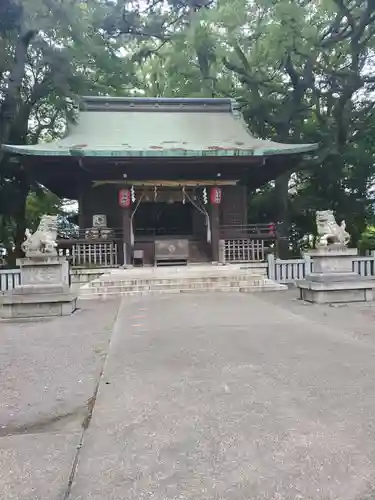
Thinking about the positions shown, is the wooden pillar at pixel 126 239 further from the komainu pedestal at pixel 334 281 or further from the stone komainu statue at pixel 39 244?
the komainu pedestal at pixel 334 281

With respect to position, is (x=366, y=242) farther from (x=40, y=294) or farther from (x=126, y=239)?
(x=40, y=294)

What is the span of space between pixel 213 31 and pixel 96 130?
6.31m

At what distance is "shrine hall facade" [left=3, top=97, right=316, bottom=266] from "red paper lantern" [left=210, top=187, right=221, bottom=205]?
34mm

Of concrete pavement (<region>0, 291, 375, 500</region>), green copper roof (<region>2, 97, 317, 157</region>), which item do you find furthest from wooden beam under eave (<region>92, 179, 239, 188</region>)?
concrete pavement (<region>0, 291, 375, 500</region>)

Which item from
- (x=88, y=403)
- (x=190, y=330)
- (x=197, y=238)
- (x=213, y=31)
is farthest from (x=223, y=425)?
(x=213, y=31)

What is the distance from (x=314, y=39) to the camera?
49.6ft

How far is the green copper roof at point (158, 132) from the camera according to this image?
43.9ft

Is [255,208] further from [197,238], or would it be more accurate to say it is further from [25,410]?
[25,410]

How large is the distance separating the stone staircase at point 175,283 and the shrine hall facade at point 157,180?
2358mm

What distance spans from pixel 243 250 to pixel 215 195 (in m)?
2.13

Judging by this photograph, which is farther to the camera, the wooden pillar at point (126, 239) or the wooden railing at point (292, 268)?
the wooden pillar at point (126, 239)

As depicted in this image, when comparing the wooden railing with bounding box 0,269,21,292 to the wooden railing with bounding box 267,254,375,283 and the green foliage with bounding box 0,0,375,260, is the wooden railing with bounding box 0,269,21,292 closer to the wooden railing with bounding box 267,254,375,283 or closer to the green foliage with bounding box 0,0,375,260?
the green foliage with bounding box 0,0,375,260

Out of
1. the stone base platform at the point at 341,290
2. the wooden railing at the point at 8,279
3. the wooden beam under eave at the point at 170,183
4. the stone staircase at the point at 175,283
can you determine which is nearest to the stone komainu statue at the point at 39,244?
the stone staircase at the point at 175,283

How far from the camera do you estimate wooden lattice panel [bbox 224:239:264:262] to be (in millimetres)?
14445
